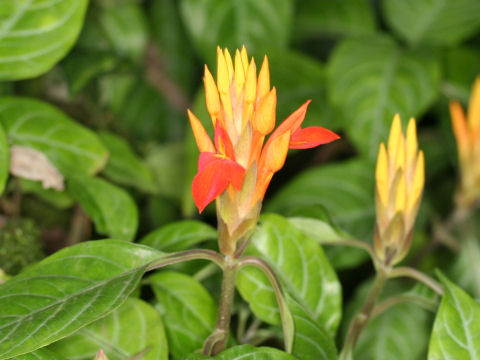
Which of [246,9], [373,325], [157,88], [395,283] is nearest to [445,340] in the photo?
[373,325]

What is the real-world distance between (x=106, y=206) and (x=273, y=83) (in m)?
0.58

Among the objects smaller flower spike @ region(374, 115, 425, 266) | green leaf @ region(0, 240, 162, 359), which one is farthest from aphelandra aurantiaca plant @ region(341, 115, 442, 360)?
green leaf @ region(0, 240, 162, 359)

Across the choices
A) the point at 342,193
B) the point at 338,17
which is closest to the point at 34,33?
the point at 342,193

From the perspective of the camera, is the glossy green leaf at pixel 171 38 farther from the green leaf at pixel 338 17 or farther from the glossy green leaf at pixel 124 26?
the green leaf at pixel 338 17

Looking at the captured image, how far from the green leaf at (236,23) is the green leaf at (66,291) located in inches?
29.1

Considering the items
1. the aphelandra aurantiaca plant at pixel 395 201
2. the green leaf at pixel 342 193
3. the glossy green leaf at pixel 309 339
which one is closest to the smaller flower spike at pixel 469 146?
the green leaf at pixel 342 193

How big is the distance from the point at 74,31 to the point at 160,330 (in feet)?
1.35

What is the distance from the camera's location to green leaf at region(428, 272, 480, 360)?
586 mm

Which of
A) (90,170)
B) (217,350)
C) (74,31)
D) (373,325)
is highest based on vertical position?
(74,31)

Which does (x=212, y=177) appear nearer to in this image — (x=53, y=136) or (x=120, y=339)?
(x=120, y=339)

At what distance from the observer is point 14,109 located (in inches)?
32.6

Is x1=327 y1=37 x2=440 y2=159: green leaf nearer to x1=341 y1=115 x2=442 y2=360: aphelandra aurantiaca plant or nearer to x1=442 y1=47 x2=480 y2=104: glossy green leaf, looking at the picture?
x1=442 y1=47 x2=480 y2=104: glossy green leaf

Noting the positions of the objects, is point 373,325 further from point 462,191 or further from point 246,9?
point 246,9

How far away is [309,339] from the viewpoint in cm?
63
